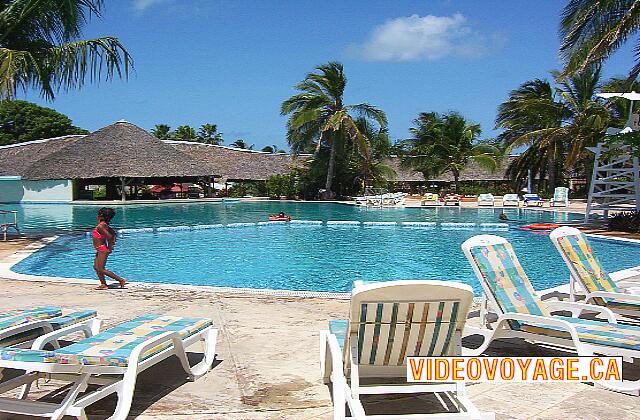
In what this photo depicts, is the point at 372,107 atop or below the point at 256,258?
atop

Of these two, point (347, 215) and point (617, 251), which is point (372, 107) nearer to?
point (347, 215)

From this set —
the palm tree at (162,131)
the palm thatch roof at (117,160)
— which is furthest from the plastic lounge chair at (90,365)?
the palm tree at (162,131)

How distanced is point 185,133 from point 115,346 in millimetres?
61160

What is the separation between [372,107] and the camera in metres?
33.4

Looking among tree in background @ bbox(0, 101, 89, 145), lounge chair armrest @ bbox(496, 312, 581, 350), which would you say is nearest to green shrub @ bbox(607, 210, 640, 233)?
lounge chair armrest @ bbox(496, 312, 581, 350)

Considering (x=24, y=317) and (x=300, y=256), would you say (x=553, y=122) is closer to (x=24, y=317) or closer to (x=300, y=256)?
(x=300, y=256)

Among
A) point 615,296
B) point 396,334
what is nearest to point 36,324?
point 396,334

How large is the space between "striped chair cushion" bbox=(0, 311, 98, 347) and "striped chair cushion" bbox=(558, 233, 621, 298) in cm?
418

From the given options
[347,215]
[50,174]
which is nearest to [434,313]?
[347,215]

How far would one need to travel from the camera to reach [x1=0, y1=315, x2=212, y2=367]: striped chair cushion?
10.3 ft

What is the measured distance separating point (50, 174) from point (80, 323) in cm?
3477

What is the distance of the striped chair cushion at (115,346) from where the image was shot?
315 centimetres

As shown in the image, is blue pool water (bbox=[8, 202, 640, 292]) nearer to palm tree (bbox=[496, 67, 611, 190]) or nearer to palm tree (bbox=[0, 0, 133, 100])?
palm tree (bbox=[0, 0, 133, 100])

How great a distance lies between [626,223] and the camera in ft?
48.9
